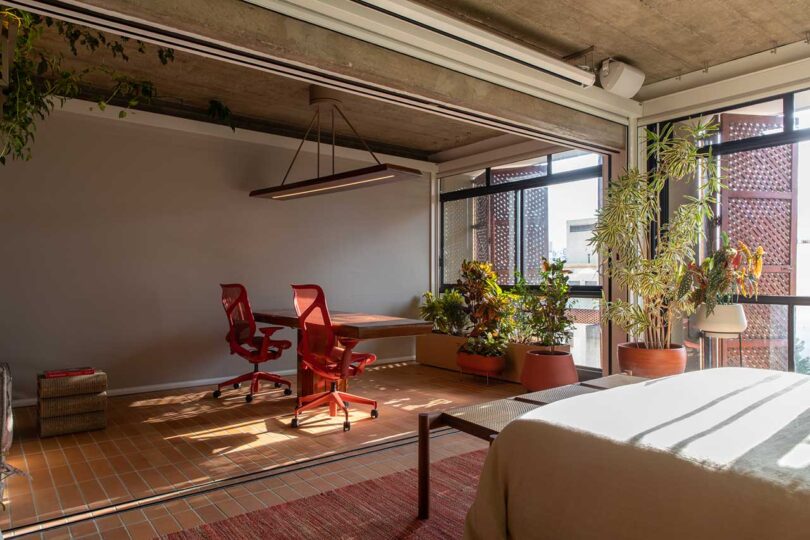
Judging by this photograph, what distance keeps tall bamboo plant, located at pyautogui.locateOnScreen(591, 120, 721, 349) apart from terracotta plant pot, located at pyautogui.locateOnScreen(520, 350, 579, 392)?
0.59 m

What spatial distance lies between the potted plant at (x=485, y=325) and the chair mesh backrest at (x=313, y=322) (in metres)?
2.11

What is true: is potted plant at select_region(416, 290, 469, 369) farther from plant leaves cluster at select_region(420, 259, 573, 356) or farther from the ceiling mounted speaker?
the ceiling mounted speaker

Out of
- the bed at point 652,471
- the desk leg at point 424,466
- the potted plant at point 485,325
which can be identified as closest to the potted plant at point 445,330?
the potted plant at point 485,325

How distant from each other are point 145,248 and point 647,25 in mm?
4597

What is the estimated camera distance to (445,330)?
664 centimetres

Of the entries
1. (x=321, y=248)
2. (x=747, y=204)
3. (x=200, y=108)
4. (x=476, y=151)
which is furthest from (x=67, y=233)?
(x=747, y=204)

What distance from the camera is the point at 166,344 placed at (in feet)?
17.5

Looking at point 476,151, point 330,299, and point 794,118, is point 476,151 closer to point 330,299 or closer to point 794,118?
point 330,299

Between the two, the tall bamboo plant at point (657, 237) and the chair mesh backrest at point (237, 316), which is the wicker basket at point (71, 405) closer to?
the chair mesh backrest at point (237, 316)

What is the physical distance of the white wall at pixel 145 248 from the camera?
4.69 m

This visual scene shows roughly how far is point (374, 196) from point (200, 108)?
7.39ft

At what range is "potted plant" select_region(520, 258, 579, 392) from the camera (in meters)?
4.84

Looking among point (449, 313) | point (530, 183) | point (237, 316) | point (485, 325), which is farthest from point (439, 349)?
point (237, 316)

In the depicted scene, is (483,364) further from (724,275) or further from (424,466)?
(424,466)
